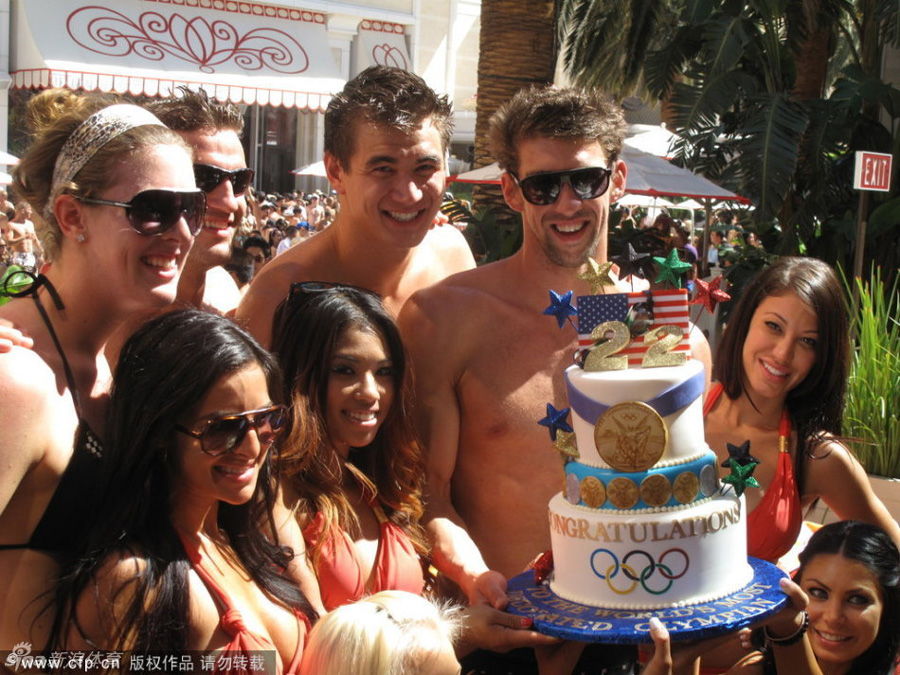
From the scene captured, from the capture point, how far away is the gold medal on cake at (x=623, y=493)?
274cm

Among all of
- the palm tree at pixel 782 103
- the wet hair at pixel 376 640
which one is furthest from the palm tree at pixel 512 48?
the wet hair at pixel 376 640

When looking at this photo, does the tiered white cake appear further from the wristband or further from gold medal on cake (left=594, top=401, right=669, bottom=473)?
the wristband

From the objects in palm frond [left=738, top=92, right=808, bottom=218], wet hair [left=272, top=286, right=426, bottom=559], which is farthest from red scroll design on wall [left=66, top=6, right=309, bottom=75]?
wet hair [left=272, top=286, right=426, bottom=559]

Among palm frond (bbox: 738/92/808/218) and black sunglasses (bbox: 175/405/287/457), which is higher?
palm frond (bbox: 738/92/808/218)

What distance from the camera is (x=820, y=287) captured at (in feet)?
11.8

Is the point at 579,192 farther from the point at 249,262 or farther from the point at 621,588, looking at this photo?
the point at 249,262

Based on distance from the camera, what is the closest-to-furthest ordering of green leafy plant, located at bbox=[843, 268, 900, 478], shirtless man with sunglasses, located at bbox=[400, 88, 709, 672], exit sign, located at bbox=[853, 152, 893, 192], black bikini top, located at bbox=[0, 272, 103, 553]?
black bikini top, located at bbox=[0, 272, 103, 553]
shirtless man with sunglasses, located at bbox=[400, 88, 709, 672]
green leafy plant, located at bbox=[843, 268, 900, 478]
exit sign, located at bbox=[853, 152, 893, 192]

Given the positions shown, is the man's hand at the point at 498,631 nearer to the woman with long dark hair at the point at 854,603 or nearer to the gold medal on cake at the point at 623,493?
the gold medal on cake at the point at 623,493

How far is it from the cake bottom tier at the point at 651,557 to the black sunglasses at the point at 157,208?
130cm

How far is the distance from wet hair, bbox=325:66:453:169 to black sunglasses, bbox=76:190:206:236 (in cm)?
121

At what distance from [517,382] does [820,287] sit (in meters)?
1.08

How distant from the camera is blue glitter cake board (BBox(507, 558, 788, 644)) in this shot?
2.53m

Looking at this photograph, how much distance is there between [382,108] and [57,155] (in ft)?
4.58

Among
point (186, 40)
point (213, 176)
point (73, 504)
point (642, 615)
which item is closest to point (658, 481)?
point (642, 615)
